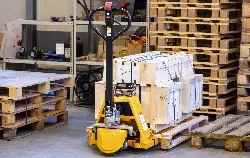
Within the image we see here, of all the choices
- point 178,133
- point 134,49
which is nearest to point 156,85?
point 178,133

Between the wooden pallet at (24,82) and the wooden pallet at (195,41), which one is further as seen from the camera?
the wooden pallet at (195,41)

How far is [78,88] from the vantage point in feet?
39.2

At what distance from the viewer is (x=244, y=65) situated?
10.2 meters

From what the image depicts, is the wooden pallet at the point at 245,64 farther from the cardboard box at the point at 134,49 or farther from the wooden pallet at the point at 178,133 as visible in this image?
the cardboard box at the point at 134,49

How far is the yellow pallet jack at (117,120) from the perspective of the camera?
26.0 ft

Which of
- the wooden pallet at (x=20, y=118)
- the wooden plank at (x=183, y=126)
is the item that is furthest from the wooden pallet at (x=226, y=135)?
the wooden pallet at (x=20, y=118)

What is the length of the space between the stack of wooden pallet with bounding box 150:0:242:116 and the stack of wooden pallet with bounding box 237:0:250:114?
0.80 feet

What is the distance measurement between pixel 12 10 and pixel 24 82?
592cm

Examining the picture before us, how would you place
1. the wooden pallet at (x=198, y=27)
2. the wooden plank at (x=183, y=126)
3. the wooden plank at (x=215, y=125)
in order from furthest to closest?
the wooden pallet at (x=198, y=27) < the wooden plank at (x=215, y=125) < the wooden plank at (x=183, y=126)

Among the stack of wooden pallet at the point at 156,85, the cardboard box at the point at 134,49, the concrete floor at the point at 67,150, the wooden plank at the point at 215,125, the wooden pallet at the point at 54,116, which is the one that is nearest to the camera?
the concrete floor at the point at 67,150

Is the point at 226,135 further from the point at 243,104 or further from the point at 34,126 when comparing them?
the point at 34,126

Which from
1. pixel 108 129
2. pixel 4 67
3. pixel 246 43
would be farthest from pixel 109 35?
pixel 4 67

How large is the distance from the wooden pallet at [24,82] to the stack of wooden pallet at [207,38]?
1910 millimetres

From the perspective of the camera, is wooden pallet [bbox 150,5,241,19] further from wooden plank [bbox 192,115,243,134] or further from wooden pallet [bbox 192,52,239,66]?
wooden plank [bbox 192,115,243,134]
